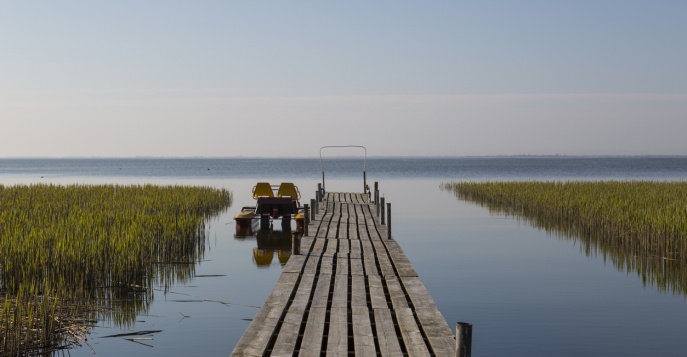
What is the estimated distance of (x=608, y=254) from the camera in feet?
62.4

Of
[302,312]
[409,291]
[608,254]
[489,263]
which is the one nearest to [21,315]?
[302,312]

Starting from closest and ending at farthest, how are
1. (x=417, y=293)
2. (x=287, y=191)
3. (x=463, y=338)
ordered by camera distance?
(x=463, y=338) → (x=417, y=293) → (x=287, y=191)

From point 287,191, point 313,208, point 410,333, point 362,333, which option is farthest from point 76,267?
point 287,191

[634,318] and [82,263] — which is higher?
[82,263]

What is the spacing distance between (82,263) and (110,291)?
0.67 m

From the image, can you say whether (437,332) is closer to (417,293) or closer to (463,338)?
(463,338)

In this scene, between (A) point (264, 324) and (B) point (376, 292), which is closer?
(A) point (264, 324)

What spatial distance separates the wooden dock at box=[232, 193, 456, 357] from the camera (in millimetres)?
8031

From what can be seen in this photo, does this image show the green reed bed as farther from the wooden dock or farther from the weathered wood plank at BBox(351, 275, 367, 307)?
the weathered wood plank at BBox(351, 275, 367, 307)

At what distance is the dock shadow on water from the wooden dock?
17.8 ft

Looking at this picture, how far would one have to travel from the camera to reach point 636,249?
18766 mm

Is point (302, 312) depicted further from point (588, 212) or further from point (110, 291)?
point (588, 212)

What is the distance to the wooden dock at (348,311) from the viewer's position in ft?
26.3

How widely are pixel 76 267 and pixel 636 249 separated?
44.0ft
